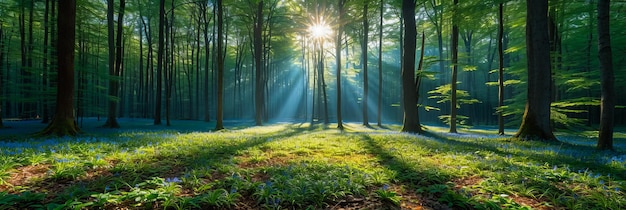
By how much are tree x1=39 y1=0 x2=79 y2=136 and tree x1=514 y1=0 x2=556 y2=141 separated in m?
15.7

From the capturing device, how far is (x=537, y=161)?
510 centimetres

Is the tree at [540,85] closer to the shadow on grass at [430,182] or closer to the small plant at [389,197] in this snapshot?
the shadow on grass at [430,182]

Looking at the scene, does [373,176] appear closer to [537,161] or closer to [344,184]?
[344,184]

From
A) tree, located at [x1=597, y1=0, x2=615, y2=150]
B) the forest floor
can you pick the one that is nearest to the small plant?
the forest floor

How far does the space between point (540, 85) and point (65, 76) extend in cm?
1628

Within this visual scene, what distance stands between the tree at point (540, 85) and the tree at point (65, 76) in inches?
619

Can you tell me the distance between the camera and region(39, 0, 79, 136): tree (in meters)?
8.34

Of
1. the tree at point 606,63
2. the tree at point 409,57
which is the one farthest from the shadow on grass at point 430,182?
the tree at point 409,57

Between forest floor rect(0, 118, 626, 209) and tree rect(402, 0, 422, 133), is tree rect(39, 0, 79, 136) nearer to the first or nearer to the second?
forest floor rect(0, 118, 626, 209)

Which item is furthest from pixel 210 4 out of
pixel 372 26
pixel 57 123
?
pixel 57 123

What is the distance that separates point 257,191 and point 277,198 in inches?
13.7

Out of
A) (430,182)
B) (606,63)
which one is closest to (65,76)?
(430,182)

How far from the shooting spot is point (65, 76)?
331 inches

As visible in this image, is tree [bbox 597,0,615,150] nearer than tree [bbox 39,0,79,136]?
Yes
